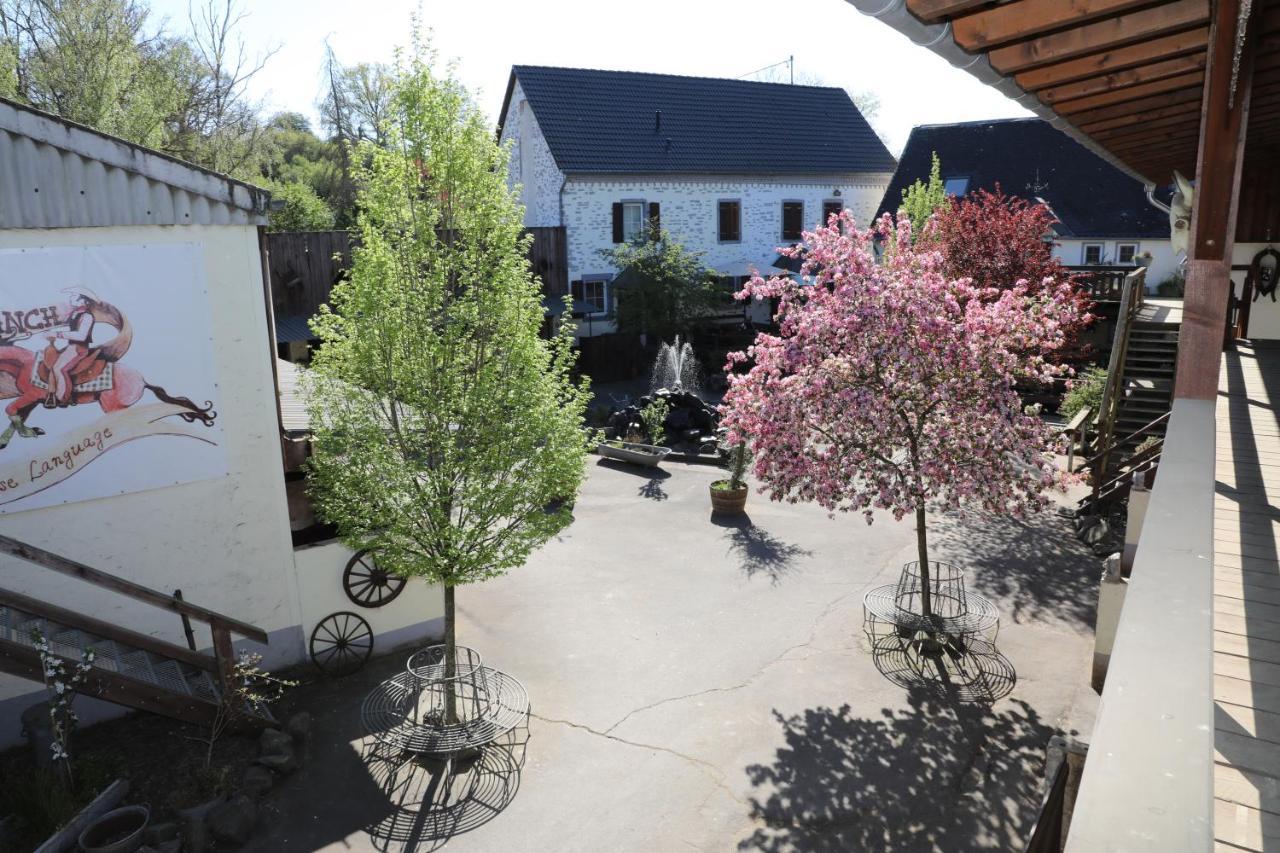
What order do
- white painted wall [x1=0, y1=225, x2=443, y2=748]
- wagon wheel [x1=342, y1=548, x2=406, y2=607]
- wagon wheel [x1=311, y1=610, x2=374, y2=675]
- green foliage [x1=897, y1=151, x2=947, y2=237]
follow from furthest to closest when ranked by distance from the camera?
green foliage [x1=897, y1=151, x2=947, y2=237] → wagon wheel [x1=342, y1=548, x2=406, y2=607] → wagon wheel [x1=311, y1=610, x2=374, y2=675] → white painted wall [x1=0, y1=225, x2=443, y2=748]

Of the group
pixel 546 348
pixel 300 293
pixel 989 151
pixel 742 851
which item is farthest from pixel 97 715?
pixel 989 151

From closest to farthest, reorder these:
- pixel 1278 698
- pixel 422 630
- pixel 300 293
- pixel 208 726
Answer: pixel 1278 698, pixel 208 726, pixel 422 630, pixel 300 293

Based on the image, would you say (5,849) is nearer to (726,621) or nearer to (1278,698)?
(726,621)

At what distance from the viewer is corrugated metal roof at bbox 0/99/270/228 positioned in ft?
25.7

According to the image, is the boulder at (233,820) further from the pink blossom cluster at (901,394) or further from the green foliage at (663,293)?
the green foliage at (663,293)

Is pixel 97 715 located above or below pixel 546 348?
below

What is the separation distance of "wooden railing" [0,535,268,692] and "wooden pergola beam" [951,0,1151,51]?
7936 mm

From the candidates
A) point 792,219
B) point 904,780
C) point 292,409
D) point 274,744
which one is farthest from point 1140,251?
point 274,744

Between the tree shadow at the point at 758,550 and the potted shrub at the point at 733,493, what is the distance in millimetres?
241

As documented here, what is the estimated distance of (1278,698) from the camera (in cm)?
370

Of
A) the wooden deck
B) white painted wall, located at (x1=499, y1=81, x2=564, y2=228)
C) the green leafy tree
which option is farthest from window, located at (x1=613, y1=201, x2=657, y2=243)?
the wooden deck

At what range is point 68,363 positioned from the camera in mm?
8383

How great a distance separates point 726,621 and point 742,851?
4.29 metres

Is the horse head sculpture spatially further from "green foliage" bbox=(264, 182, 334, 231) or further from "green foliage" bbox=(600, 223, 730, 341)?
"green foliage" bbox=(264, 182, 334, 231)
